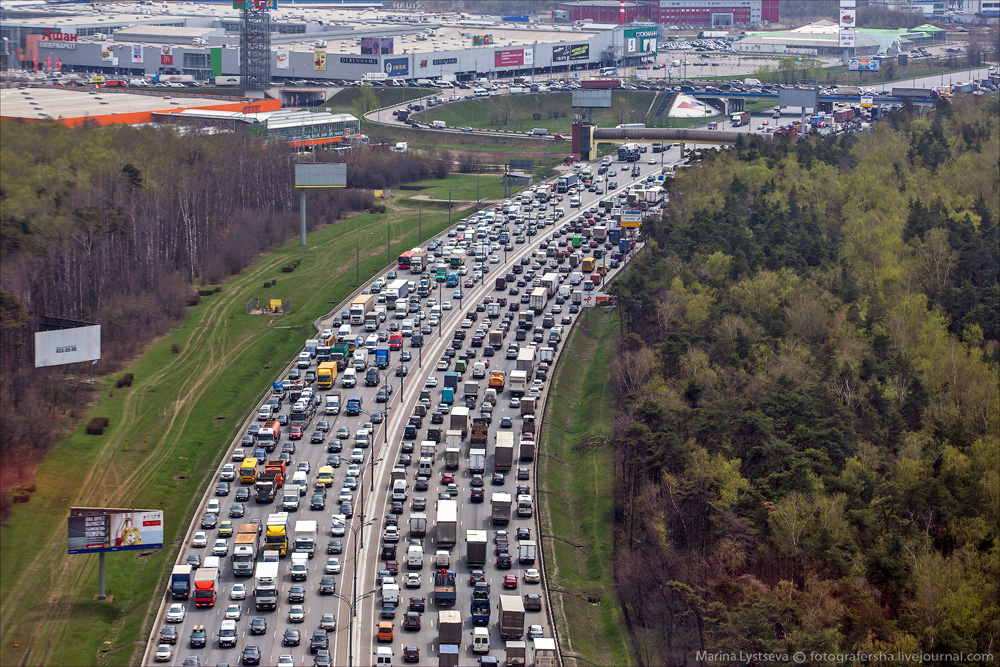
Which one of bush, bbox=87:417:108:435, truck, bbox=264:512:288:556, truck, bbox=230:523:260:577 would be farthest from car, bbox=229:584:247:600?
bush, bbox=87:417:108:435

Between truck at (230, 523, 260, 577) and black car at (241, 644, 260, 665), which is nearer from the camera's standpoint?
black car at (241, 644, 260, 665)

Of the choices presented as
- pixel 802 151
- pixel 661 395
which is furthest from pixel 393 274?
pixel 802 151

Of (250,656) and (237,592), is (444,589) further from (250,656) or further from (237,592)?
(250,656)

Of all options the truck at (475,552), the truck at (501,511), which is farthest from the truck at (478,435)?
the truck at (475,552)

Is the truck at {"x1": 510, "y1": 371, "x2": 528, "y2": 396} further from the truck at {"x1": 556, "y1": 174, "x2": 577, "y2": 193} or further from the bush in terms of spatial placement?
the truck at {"x1": 556, "y1": 174, "x2": 577, "y2": 193}

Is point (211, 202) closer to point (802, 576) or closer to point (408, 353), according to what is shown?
point (408, 353)

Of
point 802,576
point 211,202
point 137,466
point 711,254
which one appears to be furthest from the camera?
point 211,202

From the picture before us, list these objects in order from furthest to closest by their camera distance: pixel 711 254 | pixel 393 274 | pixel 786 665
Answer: pixel 393 274 < pixel 711 254 < pixel 786 665
